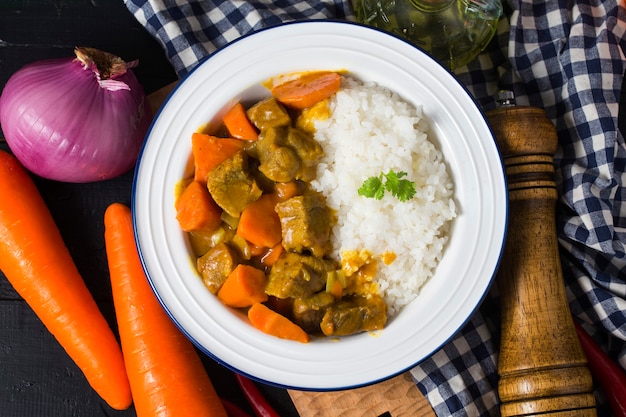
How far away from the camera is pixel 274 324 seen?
3.02m

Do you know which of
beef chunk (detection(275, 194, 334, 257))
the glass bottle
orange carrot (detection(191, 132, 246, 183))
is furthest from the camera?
the glass bottle

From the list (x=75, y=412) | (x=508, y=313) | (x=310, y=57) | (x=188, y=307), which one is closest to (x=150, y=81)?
(x=310, y=57)

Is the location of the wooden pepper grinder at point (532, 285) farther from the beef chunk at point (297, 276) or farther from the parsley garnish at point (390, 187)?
the beef chunk at point (297, 276)

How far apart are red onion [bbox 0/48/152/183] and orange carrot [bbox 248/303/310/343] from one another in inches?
41.6

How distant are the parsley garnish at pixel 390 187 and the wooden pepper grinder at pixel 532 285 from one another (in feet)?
1.92

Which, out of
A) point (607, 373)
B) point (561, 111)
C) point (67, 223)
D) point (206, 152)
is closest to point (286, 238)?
point (206, 152)

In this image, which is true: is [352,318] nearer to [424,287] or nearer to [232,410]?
[424,287]

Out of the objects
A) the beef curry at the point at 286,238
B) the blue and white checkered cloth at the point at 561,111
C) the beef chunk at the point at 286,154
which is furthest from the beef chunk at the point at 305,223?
the blue and white checkered cloth at the point at 561,111

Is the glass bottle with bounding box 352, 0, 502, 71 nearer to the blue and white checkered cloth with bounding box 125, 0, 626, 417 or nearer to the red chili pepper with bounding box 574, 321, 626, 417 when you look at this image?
the blue and white checkered cloth with bounding box 125, 0, 626, 417

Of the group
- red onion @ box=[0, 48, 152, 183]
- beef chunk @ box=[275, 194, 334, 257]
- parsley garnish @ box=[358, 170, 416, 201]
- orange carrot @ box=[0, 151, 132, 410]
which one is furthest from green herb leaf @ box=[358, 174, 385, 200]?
orange carrot @ box=[0, 151, 132, 410]

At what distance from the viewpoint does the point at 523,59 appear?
3.59 meters

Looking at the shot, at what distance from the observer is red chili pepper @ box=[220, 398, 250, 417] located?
3.51 metres

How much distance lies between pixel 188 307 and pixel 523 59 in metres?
2.22

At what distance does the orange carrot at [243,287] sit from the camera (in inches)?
118
